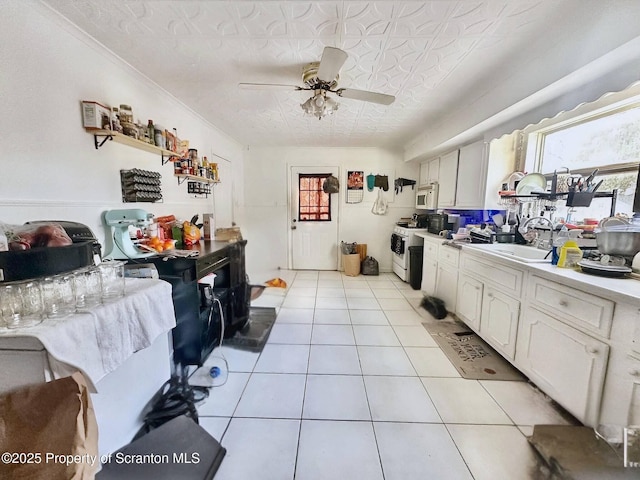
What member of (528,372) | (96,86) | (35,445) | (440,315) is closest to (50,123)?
(96,86)

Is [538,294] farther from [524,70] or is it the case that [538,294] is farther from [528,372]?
[524,70]

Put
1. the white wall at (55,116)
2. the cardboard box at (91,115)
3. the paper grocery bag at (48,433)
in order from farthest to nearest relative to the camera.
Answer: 1. the cardboard box at (91,115)
2. the white wall at (55,116)
3. the paper grocery bag at (48,433)

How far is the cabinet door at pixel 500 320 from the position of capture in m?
1.94

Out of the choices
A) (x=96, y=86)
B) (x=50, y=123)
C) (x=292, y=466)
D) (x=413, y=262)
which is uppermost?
(x=96, y=86)

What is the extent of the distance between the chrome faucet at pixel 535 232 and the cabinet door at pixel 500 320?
65 centimetres

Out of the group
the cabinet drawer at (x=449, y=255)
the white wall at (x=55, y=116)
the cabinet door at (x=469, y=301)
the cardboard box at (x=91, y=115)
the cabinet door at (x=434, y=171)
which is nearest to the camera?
the white wall at (x=55, y=116)

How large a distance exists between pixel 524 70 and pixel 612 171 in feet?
3.24

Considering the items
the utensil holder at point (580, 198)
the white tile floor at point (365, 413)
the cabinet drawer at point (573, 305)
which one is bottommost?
the white tile floor at point (365, 413)

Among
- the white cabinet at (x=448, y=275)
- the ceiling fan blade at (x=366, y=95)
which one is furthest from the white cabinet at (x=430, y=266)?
the ceiling fan blade at (x=366, y=95)

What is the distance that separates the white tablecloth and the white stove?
11.4 ft

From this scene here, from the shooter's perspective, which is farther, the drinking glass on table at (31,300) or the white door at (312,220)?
the white door at (312,220)

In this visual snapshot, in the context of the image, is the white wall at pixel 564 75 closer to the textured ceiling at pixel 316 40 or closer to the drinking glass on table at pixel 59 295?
the textured ceiling at pixel 316 40

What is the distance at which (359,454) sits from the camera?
4.37 feet

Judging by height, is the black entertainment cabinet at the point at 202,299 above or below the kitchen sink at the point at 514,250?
below
